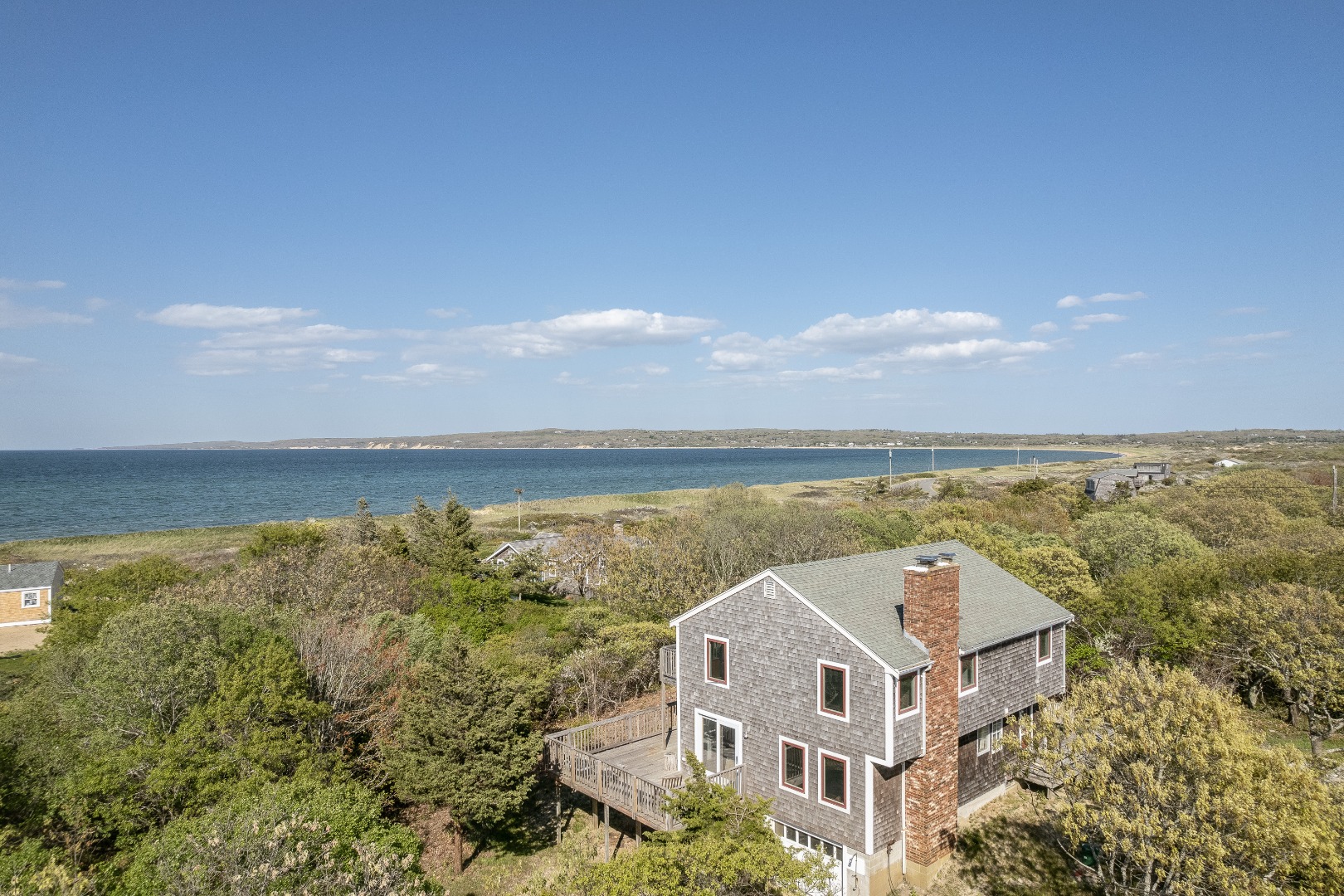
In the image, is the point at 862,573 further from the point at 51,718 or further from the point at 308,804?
the point at 51,718

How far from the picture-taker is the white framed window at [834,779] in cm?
1753

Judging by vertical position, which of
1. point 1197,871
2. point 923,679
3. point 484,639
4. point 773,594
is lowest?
point 484,639

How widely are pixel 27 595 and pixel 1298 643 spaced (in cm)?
6636

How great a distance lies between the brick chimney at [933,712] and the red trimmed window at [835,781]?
1.71m

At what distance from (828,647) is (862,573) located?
3346 millimetres

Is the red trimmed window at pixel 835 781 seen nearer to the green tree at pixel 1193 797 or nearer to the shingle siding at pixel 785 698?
the shingle siding at pixel 785 698

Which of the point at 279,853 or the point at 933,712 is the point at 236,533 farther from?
the point at 933,712

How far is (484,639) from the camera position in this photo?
36375mm

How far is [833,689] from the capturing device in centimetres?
1781

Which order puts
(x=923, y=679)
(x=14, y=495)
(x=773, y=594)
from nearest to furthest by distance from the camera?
(x=923, y=679)
(x=773, y=594)
(x=14, y=495)

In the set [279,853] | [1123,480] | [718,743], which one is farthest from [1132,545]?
[1123,480]

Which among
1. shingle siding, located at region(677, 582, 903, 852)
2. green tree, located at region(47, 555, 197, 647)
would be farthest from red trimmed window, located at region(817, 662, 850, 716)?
green tree, located at region(47, 555, 197, 647)

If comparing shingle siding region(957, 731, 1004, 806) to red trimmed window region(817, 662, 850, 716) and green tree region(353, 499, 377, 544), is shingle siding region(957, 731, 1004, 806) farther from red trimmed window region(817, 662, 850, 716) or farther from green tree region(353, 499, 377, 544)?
green tree region(353, 499, 377, 544)

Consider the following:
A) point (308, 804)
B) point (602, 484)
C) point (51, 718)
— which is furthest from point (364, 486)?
point (308, 804)
